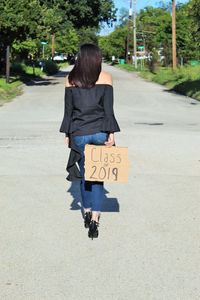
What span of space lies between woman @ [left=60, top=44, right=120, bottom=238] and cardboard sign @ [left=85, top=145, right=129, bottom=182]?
0.11 m

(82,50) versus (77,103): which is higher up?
(82,50)

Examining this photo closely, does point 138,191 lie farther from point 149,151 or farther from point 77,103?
point 149,151

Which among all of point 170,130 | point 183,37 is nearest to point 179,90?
point 170,130

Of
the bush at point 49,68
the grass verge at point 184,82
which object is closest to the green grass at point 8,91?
the grass verge at point 184,82

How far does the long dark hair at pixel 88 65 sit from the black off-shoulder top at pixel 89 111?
9 centimetres

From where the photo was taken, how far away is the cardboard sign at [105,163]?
5.28 m

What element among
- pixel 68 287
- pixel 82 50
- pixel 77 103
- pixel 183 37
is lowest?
pixel 68 287

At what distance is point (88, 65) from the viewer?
5172 millimetres

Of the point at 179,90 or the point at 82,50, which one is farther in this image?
the point at 179,90

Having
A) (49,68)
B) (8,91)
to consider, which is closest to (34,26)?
(8,91)

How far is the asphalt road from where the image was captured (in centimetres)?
423

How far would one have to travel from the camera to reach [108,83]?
17.4ft

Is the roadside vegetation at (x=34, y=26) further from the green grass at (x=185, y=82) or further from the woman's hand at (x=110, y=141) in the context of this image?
the woman's hand at (x=110, y=141)

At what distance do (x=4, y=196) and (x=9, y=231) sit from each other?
5.21ft
